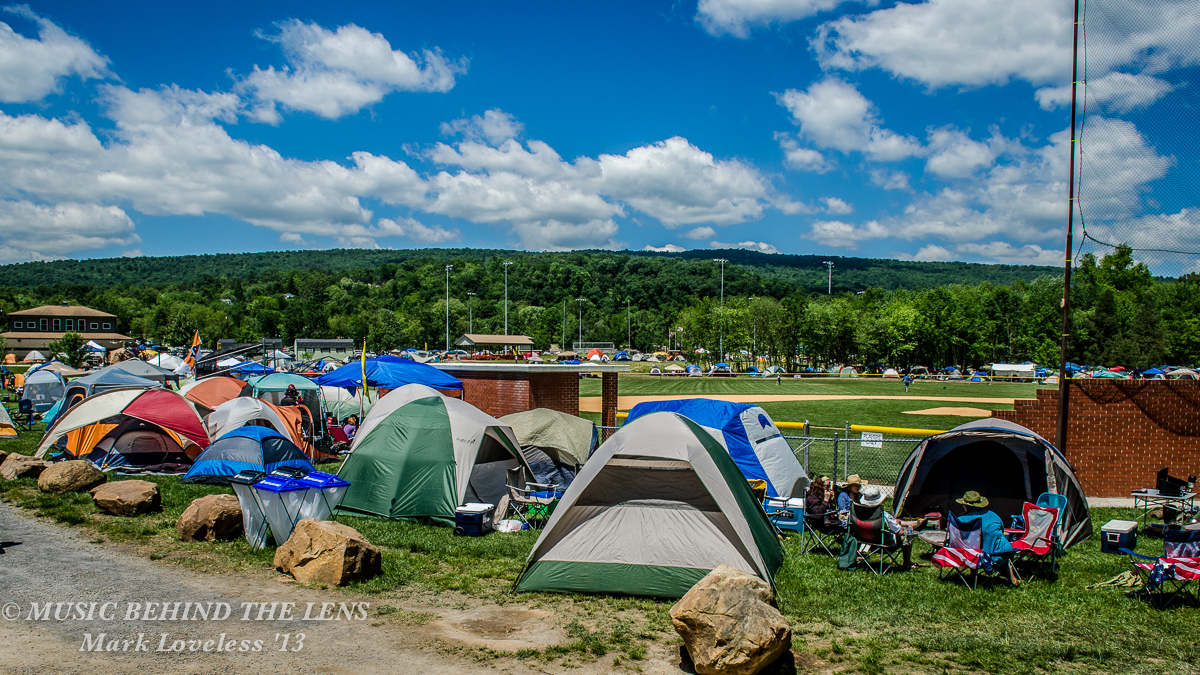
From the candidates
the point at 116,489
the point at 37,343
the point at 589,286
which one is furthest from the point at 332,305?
the point at 116,489

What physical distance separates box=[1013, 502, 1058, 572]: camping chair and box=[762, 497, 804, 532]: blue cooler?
283 cm

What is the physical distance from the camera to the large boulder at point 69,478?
38.3ft

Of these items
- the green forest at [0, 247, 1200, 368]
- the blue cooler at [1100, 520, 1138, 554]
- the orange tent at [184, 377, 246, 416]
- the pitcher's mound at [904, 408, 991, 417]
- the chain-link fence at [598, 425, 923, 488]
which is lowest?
the pitcher's mound at [904, 408, 991, 417]

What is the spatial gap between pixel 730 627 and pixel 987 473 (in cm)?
741

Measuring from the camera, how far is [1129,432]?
12984 millimetres

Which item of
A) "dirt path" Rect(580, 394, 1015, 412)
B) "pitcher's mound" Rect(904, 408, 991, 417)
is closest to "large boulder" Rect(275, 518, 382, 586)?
"dirt path" Rect(580, 394, 1015, 412)

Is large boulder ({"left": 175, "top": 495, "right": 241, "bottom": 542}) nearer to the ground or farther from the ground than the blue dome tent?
nearer to the ground

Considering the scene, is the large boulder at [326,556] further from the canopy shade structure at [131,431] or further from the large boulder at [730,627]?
the canopy shade structure at [131,431]

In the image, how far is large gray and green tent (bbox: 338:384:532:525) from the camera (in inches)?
417

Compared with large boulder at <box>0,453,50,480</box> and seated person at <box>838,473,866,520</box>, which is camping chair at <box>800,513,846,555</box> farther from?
large boulder at <box>0,453,50,480</box>

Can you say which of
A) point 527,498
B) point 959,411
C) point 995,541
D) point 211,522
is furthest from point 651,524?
point 959,411

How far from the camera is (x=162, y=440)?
14695 millimetres

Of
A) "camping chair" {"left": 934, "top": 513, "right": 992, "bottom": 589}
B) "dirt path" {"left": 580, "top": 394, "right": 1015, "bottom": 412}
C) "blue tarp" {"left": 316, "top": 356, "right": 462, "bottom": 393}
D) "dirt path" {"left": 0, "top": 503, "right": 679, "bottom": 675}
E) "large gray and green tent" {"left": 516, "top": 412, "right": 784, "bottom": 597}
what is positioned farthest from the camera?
"dirt path" {"left": 580, "top": 394, "right": 1015, "bottom": 412}

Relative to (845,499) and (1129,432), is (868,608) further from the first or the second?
(1129,432)
